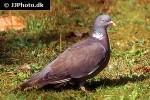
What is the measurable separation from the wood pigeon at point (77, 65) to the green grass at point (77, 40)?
197 millimetres

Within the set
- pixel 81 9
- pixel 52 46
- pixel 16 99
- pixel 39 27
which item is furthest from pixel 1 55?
pixel 81 9

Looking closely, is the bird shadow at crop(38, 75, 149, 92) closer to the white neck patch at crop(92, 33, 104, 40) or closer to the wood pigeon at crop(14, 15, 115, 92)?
the wood pigeon at crop(14, 15, 115, 92)

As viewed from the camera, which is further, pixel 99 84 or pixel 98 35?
pixel 99 84

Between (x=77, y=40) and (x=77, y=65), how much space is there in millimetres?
3025

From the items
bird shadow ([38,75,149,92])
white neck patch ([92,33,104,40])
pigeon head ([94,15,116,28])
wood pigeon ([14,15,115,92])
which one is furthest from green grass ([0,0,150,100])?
pigeon head ([94,15,116,28])

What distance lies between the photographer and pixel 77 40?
875 centimetres

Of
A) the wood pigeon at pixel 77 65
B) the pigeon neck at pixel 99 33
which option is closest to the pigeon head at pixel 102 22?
the pigeon neck at pixel 99 33

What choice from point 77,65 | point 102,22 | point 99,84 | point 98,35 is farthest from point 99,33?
point 99,84

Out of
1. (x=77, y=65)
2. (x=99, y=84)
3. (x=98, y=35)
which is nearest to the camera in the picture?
(x=77, y=65)

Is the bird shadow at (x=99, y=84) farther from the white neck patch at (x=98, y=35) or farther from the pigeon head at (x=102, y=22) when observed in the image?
the pigeon head at (x=102, y=22)

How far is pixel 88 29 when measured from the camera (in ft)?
30.9

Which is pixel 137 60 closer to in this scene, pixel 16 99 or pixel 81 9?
pixel 16 99

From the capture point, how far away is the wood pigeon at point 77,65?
18.5ft

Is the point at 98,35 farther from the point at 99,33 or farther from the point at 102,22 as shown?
the point at 102,22
